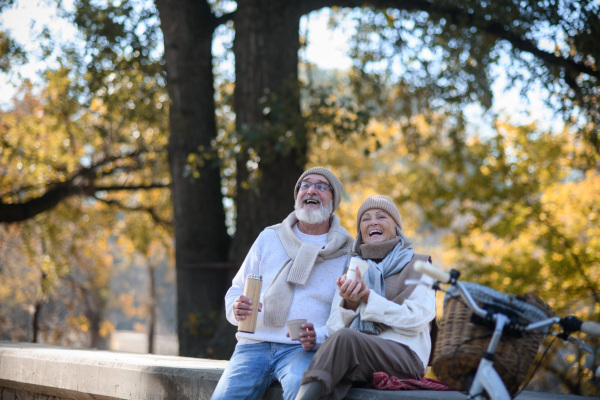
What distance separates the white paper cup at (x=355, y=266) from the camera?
377cm

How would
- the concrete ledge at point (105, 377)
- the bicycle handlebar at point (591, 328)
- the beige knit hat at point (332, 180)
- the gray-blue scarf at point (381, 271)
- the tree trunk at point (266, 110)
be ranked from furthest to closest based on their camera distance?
the tree trunk at point (266, 110) → the beige knit hat at point (332, 180) → the concrete ledge at point (105, 377) → the gray-blue scarf at point (381, 271) → the bicycle handlebar at point (591, 328)

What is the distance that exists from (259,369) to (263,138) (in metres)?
4.28

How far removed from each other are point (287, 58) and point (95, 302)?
14767 millimetres

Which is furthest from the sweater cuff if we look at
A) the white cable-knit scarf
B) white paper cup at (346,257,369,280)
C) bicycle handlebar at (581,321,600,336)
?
bicycle handlebar at (581,321,600,336)

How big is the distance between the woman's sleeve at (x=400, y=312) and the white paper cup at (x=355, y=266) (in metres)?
0.14

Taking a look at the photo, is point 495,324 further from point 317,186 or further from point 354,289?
point 317,186

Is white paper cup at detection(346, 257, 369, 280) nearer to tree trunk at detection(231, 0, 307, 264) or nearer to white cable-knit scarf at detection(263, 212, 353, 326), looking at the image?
white cable-knit scarf at detection(263, 212, 353, 326)

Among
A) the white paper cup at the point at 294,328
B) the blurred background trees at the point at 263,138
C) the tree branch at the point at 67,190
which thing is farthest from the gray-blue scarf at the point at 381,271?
the tree branch at the point at 67,190

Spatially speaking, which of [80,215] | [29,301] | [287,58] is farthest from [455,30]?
[29,301]

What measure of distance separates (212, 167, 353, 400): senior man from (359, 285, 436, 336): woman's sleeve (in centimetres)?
46

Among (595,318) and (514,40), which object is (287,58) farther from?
(595,318)

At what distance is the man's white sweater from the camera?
428cm

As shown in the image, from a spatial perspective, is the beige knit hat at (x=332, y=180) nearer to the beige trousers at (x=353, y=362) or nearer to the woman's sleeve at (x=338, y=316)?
the woman's sleeve at (x=338, y=316)

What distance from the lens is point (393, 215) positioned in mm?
4348
